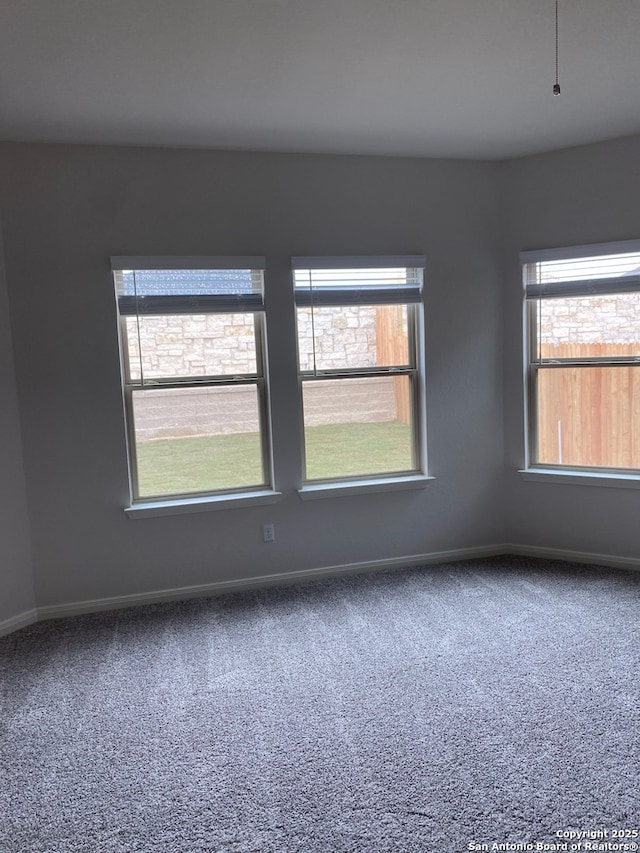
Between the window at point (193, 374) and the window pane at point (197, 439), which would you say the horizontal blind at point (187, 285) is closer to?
the window at point (193, 374)

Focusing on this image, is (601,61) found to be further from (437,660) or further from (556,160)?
(437,660)

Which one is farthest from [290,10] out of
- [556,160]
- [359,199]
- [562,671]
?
[562,671]

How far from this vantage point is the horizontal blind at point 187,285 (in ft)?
11.9

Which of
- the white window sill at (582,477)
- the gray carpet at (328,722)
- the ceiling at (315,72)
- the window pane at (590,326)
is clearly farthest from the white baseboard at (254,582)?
the ceiling at (315,72)

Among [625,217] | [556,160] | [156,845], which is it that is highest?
[556,160]

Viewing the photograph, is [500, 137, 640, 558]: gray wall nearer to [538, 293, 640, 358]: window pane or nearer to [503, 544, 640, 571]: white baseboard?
[503, 544, 640, 571]: white baseboard

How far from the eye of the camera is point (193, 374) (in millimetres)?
3826

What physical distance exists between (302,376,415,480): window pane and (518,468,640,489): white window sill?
33.9 inches

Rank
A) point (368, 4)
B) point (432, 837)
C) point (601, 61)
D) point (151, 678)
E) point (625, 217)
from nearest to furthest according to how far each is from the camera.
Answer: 1. point (432, 837)
2. point (368, 4)
3. point (601, 61)
4. point (151, 678)
5. point (625, 217)

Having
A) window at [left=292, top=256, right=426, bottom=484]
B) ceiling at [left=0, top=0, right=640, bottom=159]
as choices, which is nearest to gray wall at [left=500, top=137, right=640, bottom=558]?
ceiling at [left=0, top=0, right=640, bottom=159]

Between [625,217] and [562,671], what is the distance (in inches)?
110

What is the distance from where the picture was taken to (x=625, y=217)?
3.84 m

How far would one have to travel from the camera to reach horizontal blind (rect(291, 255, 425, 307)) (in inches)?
154

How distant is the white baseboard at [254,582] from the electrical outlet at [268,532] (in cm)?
25
